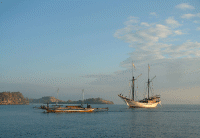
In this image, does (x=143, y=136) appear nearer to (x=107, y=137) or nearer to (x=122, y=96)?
(x=107, y=137)

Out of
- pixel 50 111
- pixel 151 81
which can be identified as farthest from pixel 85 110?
pixel 151 81

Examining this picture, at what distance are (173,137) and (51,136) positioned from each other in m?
25.6

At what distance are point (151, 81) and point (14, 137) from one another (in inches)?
6573

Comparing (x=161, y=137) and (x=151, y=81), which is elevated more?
(x=151, y=81)

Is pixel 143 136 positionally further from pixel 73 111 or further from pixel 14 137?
pixel 73 111

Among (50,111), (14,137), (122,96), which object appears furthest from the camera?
(122,96)

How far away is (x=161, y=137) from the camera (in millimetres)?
44281

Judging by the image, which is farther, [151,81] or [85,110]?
[151,81]

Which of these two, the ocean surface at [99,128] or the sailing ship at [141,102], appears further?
the sailing ship at [141,102]

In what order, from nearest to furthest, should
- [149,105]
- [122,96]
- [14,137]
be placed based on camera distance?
[14,137] → [122,96] → [149,105]

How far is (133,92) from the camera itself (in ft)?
599

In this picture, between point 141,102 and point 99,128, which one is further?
point 141,102

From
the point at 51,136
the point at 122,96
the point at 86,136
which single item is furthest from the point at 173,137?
the point at 122,96

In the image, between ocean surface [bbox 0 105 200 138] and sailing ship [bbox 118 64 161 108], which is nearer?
ocean surface [bbox 0 105 200 138]
